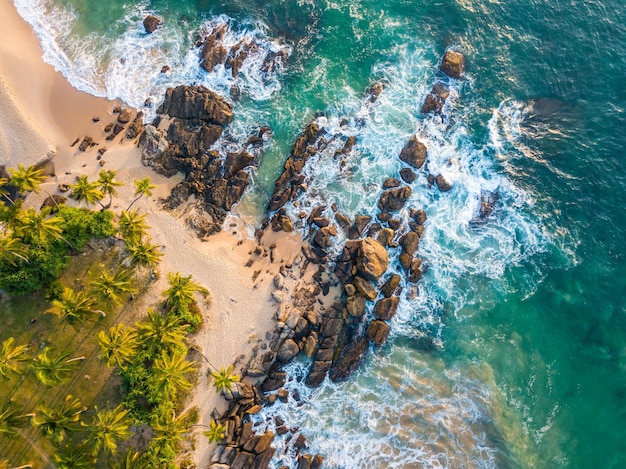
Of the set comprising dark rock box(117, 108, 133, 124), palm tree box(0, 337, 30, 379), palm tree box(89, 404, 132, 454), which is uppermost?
dark rock box(117, 108, 133, 124)

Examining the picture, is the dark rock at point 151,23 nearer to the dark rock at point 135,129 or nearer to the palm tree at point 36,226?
the dark rock at point 135,129

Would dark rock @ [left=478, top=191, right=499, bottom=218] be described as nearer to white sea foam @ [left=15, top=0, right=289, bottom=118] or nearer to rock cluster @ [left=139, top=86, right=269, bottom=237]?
rock cluster @ [left=139, top=86, right=269, bottom=237]

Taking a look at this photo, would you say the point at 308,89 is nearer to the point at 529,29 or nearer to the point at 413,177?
the point at 413,177

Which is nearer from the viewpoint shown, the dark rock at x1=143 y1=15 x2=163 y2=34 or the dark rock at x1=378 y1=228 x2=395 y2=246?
the dark rock at x1=378 y1=228 x2=395 y2=246

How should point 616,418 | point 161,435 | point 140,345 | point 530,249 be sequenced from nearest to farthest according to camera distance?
point 161,435
point 140,345
point 616,418
point 530,249

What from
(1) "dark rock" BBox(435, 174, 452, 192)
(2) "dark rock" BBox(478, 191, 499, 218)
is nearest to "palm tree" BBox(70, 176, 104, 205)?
(1) "dark rock" BBox(435, 174, 452, 192)

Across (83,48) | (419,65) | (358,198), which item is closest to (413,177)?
(358,198)

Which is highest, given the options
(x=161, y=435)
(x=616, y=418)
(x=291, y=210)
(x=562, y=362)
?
(x=291, y=210)
